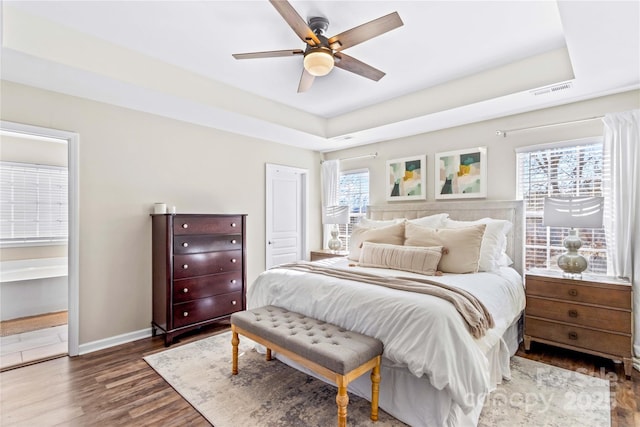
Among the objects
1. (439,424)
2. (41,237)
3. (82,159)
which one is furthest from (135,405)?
(41,237)

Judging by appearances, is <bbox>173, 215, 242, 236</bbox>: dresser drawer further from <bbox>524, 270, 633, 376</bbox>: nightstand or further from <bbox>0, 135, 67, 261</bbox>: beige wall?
<bbox>524, 270, 633, 376</bbox>: nightstand

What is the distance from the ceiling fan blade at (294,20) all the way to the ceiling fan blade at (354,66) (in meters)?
0.24

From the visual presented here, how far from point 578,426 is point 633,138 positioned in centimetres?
241

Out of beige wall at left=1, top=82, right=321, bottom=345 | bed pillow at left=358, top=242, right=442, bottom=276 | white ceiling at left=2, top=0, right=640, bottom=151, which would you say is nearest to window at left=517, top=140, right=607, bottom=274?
white ceiling at left=2, top=0, right=640, bottom=151

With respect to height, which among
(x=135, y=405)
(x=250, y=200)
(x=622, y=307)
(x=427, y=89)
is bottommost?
(x=135, y=405)

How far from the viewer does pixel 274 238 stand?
478cm

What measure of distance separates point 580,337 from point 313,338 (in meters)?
2.34

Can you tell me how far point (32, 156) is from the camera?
167 inches

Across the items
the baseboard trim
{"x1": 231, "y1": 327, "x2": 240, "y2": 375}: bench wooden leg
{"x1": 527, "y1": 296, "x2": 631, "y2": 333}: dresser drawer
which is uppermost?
{"x1": 527, "y1": 296, "x2": 631, "y2": 333}: dresser drawer

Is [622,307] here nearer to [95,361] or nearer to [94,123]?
[95,361]

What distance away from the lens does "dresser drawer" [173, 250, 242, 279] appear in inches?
128

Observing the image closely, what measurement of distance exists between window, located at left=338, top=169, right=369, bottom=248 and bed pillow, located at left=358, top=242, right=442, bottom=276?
184 centimetres

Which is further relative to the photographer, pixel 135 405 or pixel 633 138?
pixel 633 138

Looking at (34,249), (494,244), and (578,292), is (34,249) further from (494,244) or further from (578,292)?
(578,292)
